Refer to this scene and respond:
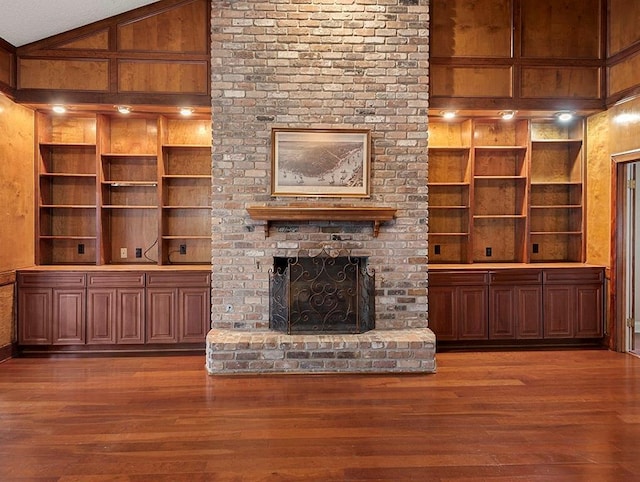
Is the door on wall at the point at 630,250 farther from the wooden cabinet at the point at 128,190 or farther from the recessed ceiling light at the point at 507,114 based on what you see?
the wooden cabinet at the point at 128,190

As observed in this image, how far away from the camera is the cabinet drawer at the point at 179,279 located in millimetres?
4930

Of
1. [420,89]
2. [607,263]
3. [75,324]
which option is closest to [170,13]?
[420,89]

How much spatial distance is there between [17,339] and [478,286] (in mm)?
4702

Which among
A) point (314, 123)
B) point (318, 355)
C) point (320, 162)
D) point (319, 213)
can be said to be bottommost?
point (318, 355)

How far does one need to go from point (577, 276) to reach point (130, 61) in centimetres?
511

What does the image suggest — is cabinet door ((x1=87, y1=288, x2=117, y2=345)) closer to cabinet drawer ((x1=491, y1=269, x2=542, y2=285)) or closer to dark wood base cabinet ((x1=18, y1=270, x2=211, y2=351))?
dark wood base cabinet ((x1=18, y1=270, x2=211, y2=351))

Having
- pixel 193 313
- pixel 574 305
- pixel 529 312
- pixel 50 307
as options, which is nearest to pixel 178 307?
pixel 193 313

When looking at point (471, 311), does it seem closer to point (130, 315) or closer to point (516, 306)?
point (516, 306)

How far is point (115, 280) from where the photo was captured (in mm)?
4914

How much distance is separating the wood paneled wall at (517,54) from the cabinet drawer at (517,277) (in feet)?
5.60

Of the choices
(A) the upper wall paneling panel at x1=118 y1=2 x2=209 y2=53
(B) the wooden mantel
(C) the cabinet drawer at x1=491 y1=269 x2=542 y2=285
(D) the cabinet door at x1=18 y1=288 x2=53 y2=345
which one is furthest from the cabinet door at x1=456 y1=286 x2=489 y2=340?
(D) the cabinet door at x1=18 y1=288 x2=53 y2=345

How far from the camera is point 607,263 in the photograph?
519cm

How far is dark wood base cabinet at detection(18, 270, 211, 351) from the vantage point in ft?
16.0

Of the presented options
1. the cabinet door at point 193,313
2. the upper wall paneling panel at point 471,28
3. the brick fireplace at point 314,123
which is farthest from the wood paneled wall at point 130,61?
the upper wall paneling panel at point 471,28
